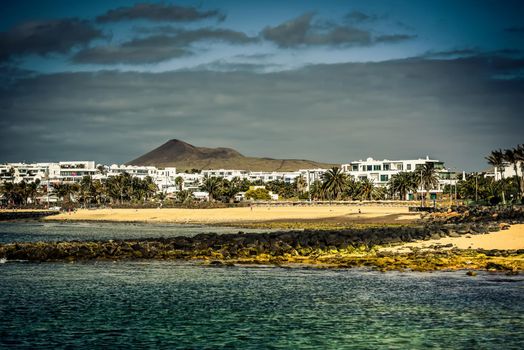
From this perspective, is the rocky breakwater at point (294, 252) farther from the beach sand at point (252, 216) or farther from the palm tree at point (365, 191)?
the palm tree at point (365, 191)

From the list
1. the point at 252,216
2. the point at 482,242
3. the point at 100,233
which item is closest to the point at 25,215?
the point at 252,216

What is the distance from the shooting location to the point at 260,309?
92.9 feet

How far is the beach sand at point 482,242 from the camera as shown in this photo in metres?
50.2

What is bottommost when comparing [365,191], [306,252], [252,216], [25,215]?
[306,252]

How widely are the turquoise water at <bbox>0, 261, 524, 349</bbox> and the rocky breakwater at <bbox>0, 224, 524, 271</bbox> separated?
403cm

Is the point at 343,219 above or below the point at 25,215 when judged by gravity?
below

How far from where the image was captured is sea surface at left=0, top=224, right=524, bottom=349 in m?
22.3

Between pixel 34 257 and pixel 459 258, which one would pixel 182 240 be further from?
pixel 459 258

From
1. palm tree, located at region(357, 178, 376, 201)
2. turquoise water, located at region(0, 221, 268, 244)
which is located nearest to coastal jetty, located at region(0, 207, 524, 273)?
turquoise water, located at region(0, 221, 268, 244)

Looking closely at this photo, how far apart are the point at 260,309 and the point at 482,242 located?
97.6 ft

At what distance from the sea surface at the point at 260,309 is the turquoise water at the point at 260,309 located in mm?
46

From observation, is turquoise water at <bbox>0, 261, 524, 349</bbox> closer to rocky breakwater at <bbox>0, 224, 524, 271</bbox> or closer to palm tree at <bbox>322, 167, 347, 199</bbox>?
rocky breakwater at <bbox>0, 224, 524, 271</bbox>

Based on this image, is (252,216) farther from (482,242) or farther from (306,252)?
(482,242)

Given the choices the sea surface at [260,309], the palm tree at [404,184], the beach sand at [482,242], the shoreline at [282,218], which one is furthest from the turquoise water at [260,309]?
the palm tree at [404,184]
